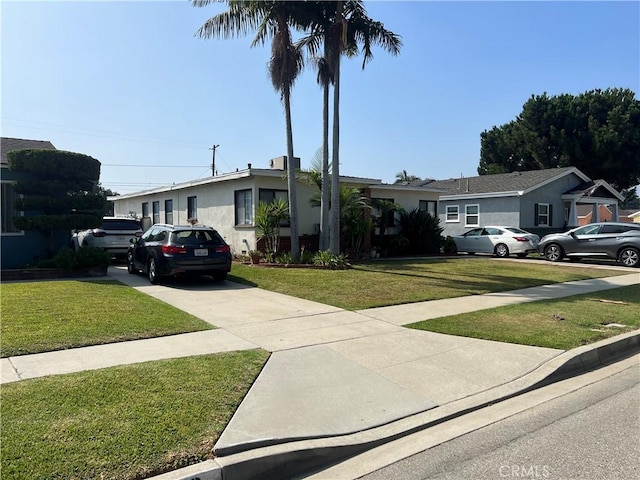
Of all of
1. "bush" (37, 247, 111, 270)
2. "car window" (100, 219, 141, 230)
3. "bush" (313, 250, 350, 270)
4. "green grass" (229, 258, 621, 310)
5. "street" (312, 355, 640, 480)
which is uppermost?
"car window" (100, 219, 141, 230)

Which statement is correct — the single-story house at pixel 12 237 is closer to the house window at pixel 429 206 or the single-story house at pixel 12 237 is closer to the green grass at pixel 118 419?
the green grass at pixel 118 419

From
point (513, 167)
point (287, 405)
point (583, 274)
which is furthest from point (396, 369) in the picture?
point (513, 167)

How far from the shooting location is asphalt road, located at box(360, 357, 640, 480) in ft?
10.8

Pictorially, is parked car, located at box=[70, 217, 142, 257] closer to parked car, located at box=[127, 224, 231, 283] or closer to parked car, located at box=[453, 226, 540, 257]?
parked car, located at box=[127, 224, 231, 283]

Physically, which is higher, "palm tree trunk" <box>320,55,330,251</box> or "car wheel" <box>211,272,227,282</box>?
"palm tree trunk" <box>320,55,330,251</box>

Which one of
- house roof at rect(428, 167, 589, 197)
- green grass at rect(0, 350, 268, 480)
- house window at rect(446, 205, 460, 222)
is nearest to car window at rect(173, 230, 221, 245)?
green grass at rect(0, 350, 268, 480)

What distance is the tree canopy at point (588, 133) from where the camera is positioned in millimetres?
34812

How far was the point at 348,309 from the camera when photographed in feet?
28.4

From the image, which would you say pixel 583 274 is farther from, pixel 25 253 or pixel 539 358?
pixel 25 253

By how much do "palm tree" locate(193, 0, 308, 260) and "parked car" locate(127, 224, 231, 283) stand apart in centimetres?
416

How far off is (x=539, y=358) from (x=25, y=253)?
14.0m

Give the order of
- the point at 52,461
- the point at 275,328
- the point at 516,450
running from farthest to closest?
the point at 275,328 < the point at 516,450 < the point at 52,461

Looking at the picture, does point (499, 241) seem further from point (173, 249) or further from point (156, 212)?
point (156, 212)

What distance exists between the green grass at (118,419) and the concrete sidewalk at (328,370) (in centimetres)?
20
